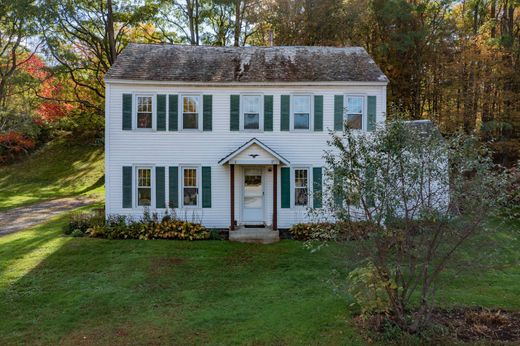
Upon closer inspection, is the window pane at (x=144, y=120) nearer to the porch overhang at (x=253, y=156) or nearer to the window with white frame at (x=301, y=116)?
the porch overhang at (x=253, y=156)

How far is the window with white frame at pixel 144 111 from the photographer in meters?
13.8

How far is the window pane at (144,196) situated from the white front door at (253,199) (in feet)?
11.6

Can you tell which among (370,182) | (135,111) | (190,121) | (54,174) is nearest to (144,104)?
(135,111)

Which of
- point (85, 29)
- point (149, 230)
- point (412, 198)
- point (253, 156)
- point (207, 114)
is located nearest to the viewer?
point (412, 198)

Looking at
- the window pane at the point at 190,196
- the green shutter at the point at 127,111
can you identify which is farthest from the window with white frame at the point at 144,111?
the window pane at the point at 190,196

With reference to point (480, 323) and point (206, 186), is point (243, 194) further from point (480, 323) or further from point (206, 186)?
point (480, 323)

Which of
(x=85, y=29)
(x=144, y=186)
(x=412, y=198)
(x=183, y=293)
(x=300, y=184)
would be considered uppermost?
(x=85, y=29)

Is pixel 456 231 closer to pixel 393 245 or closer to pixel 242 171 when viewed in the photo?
pixel 393 245

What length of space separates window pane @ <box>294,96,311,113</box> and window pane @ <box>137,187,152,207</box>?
6370mm

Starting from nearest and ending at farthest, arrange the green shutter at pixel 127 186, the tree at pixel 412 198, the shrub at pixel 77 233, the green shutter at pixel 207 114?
1. the tree at pixel 412 198
2. the shrub at pixel 77 233
3. the green shutter at pixel 127 186
4. the green shutter at pixel 207 114

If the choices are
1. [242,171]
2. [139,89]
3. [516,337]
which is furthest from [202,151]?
[516,337]

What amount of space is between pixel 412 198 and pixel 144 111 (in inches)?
424

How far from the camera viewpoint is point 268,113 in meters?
14.0

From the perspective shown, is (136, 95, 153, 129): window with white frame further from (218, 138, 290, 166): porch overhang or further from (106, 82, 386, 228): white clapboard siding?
(218, 138, 290, 166): porch overhang
